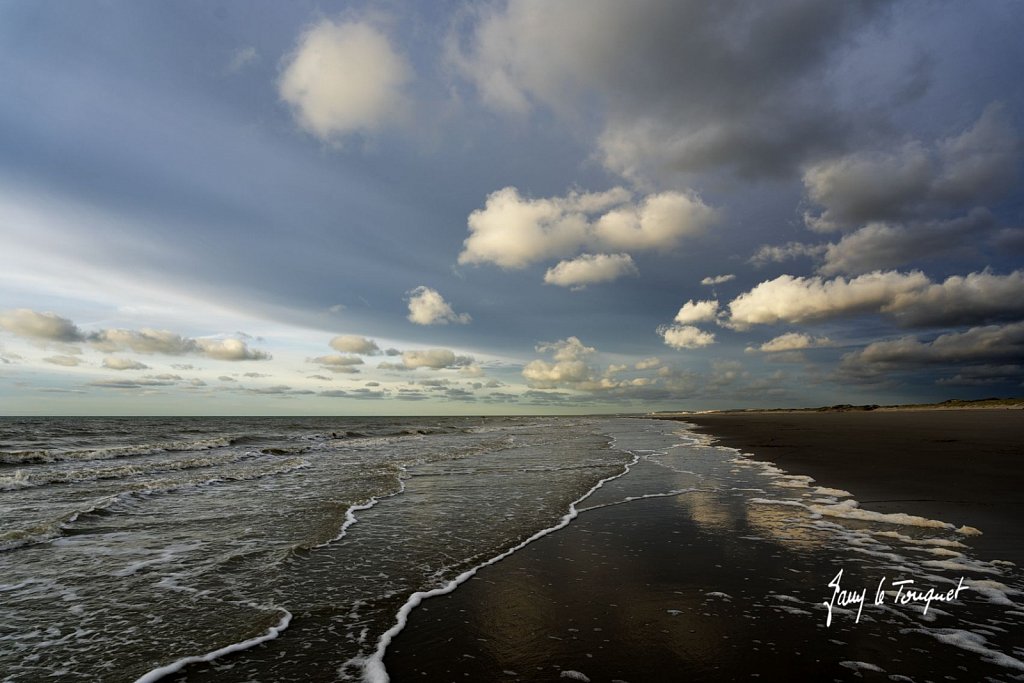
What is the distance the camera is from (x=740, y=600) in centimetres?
573

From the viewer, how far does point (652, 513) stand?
10461 millimetres

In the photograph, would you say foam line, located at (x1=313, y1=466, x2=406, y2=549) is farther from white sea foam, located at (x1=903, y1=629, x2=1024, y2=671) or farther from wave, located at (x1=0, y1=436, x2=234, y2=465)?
wave, located at (x1=0, y1=436, x2=234, y2=465)

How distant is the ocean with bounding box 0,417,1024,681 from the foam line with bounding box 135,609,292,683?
24 millimetres

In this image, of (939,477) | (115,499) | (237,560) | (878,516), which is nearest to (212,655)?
(237,560)

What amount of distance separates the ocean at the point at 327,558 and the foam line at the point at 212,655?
24 mm

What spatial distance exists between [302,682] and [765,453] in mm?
22141

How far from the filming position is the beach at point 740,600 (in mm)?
4379

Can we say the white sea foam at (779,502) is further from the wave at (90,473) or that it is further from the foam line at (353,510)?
the wave at (90,473)

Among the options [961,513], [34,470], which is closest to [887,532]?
[961,513]

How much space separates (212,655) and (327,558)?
124 inches

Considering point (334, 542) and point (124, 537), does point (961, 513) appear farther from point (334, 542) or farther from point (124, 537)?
point (124, 537)

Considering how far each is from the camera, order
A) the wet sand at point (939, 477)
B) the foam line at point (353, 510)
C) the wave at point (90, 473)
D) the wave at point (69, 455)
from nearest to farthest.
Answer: the wet sand at point (939, 477), the foam line at point (353, 510), the wave at point (90, 473), the wave at point (69, 455)

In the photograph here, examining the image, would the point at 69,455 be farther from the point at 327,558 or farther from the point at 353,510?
the point at 327,558

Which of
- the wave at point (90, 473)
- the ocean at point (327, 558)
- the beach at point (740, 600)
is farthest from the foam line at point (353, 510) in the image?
the wave at point (90, 473)
